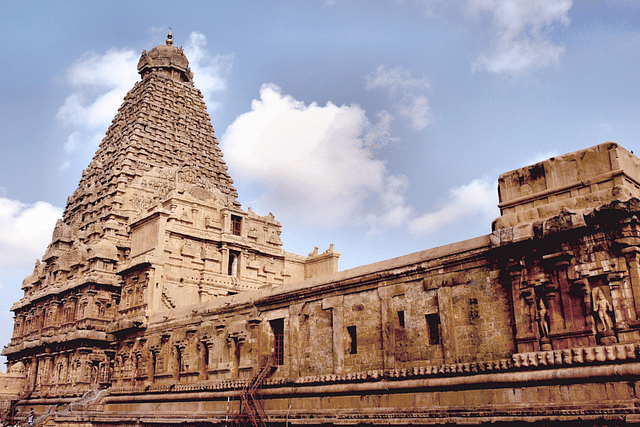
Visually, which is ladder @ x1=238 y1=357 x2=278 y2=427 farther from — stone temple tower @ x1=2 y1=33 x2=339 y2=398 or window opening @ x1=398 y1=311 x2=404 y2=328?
stone temple tower @ x1=2 y1=33 x2=339 y2=398

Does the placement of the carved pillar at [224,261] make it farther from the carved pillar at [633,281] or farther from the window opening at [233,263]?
the carved pillar at [633,281]

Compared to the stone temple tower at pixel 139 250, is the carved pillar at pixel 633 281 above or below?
below

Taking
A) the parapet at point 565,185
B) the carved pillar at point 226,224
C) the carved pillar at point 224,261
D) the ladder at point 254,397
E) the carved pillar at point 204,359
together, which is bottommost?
the ladder at point 254,397

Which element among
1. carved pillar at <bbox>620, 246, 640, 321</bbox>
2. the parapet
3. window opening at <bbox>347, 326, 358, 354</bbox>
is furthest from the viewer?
window opening at <bbox>347, 326, 358, 354</bbox>

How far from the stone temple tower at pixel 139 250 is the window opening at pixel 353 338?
47.9 feet

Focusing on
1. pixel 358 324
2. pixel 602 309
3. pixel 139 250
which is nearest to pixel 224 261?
pixel 139 250

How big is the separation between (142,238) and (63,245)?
12.6 metres

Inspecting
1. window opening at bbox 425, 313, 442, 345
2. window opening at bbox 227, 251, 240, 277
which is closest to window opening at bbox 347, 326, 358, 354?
window opening at bbox 425, 313, 442, 345

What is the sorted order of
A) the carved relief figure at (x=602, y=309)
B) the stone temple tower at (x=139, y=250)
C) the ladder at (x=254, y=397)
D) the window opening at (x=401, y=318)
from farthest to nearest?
the stone temple tower at (x=139, y=250), the ladder at (x=254, y=397), the window opening at (x=401, y=318), the carved relief figure at (x=602, y=309)

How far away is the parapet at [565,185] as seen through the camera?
1397cm

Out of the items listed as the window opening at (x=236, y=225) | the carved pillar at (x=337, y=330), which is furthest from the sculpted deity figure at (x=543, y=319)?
the window opening at (x=236, y=225)

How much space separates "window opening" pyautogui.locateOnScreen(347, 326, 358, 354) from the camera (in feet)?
61.4

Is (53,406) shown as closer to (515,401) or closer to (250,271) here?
(250,271)

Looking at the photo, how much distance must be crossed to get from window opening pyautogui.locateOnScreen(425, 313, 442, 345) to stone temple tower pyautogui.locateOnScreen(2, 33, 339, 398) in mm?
17638
